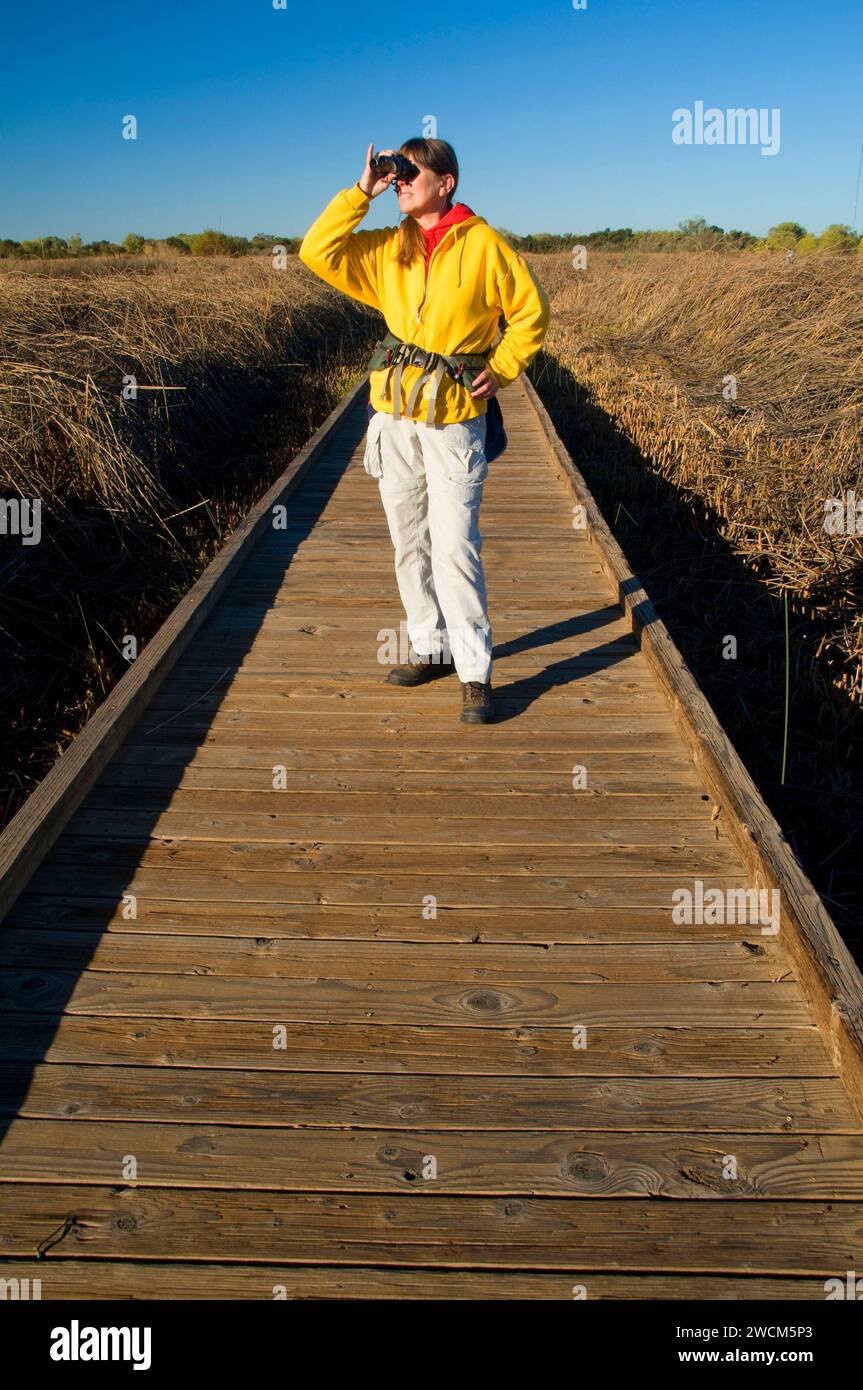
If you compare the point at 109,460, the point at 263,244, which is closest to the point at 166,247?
the point at 263,244

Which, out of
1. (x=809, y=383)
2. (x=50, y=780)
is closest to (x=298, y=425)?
(x=809, y=383)

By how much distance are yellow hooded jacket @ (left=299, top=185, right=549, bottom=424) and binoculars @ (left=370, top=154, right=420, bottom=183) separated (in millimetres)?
95

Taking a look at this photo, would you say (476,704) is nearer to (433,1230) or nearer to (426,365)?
(426,365)

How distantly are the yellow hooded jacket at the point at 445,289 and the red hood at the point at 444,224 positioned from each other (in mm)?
30

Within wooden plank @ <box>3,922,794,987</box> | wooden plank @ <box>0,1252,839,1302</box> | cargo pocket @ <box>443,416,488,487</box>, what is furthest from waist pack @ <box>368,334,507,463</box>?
wooden plank @ <box>0,1252,839,1302</box>

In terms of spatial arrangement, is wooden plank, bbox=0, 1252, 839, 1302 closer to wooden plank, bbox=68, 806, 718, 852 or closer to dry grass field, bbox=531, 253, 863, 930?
wooden plank, bbox=68, 806, 718, 852

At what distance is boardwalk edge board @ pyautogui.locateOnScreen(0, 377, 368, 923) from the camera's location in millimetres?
3119

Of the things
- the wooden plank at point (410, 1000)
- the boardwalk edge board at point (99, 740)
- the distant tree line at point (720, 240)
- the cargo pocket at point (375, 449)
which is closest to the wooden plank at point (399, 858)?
the boardwalk edge board at point (99, 740)

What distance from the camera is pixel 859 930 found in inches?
142

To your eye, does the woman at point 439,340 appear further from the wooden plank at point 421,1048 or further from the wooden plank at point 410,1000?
the wooden plank at point 421,1048

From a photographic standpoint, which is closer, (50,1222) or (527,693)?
(50,1222)
